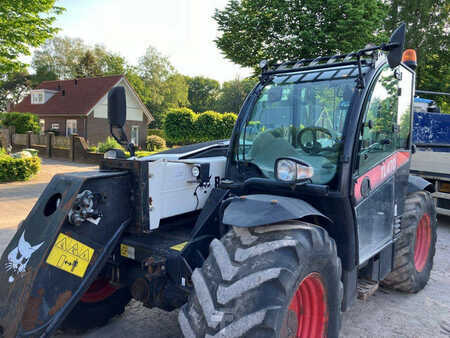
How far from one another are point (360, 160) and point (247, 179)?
0.90m

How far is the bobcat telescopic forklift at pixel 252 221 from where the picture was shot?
211cm

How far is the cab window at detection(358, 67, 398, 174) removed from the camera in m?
2.94

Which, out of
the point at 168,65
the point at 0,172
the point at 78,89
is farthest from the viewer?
the point at 168,65

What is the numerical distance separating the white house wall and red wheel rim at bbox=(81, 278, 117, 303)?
2769 cm

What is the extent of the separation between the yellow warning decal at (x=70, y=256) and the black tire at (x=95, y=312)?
0.82 m

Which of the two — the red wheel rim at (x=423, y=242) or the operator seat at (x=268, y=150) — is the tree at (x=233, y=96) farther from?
the operator seat at (x=268, y=150)

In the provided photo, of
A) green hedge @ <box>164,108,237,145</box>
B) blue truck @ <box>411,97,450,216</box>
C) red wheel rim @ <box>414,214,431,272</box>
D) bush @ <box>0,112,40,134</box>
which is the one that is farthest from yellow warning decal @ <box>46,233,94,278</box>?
bush @ <box>0,112,40,134</box>

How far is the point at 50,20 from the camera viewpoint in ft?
44.2

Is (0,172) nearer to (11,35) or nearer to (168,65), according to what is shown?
(11,35)

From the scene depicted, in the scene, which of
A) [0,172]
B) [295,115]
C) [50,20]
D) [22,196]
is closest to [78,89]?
[50,20]

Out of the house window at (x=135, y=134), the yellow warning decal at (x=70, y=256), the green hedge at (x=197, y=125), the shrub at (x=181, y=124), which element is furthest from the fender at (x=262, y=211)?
the house window at (x=135, y=134)

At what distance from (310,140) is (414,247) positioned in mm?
2269

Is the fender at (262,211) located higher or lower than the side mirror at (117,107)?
lower

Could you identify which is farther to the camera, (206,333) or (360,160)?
(360,160)
